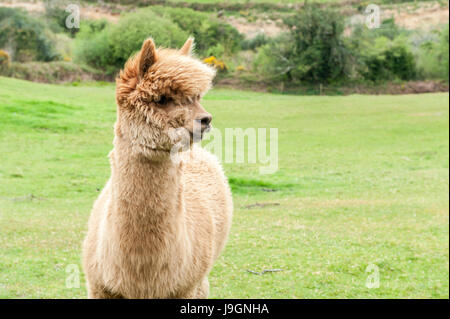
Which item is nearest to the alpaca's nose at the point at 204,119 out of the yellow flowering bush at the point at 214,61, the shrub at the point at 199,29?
the yellow flowering bush at the point at 214,61

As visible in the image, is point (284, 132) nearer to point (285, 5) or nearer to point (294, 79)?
point (294, 79)

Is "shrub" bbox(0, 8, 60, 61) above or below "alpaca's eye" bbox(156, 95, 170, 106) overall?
above

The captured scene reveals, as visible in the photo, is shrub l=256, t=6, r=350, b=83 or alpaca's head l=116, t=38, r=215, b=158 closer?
alpaca's head l=116, t=38, r=215, b=158

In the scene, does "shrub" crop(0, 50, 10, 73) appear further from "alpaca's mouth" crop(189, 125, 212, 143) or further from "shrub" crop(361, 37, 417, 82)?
"shrub" crop(361, 37, 417, 82)

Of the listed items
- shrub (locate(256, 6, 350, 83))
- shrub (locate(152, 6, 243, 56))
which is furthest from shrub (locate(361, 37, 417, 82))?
shrub (locate(152, 6, 243, 56))

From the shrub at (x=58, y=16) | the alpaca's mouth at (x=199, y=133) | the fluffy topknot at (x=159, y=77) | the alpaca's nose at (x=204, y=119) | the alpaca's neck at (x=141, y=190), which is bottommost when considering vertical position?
the alpaca's neck at (x=141, y=190)

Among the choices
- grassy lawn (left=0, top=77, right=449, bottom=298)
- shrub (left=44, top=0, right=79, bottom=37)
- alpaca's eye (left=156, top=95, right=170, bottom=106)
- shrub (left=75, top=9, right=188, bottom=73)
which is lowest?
grassy lawn (left=0, top=77, right=449, bottom=298)

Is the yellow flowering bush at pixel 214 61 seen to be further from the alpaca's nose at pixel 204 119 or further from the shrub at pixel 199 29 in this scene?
the alpaca's nose at pixel 204 119

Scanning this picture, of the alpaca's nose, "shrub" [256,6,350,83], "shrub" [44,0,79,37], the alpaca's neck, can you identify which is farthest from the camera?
"shrub" [256,6,350,83]

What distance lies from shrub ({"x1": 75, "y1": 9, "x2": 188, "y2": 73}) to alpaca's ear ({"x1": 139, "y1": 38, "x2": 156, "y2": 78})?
4.10 meters

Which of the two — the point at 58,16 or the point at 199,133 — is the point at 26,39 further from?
the point at 199,133

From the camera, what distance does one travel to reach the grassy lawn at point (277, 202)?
6.93 meters

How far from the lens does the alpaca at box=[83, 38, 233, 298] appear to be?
10.4ft

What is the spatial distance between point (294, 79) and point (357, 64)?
17.5 feet
